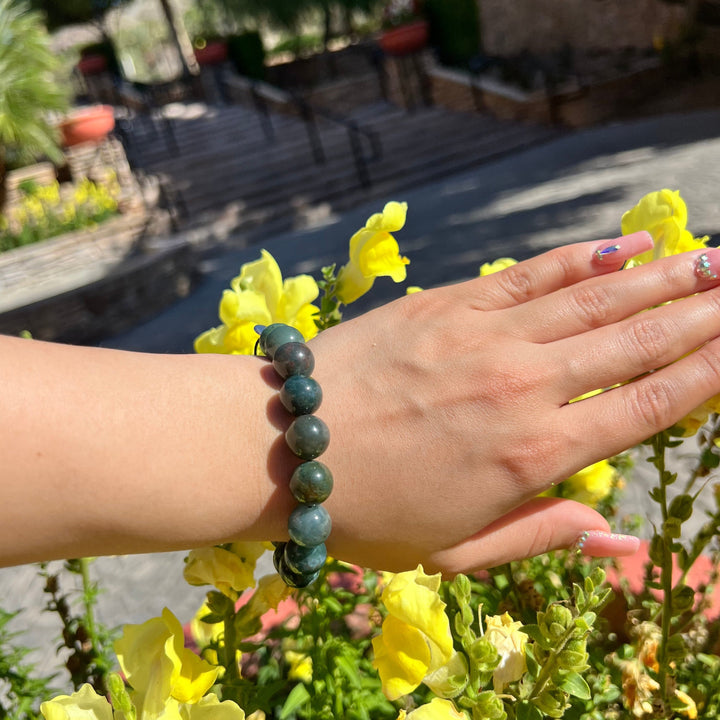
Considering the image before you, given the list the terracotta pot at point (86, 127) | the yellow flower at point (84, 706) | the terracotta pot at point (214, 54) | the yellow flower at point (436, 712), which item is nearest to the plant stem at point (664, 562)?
the yellow flower at point (436, 712)

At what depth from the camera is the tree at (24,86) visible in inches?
330

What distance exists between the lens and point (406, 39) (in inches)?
548

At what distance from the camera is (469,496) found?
3.12ft

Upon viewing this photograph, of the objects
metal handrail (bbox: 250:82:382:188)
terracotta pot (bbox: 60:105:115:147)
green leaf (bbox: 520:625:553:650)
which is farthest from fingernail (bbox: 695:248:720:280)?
terracotta pot (bbox: 60:105:115:147)

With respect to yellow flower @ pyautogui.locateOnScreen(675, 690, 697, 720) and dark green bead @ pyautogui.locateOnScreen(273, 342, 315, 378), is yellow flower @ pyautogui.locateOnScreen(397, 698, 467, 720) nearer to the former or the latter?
dark green bead @ pyautogui.locateOnScreen(273, 342, 315, 378)

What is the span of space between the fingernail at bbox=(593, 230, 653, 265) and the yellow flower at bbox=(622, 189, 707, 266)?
0.03 m

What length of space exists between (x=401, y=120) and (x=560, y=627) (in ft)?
44.0

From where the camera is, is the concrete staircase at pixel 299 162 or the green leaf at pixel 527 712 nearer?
the green leaf at pixel 527 712

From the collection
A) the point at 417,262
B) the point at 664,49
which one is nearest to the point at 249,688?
the point at 417,262

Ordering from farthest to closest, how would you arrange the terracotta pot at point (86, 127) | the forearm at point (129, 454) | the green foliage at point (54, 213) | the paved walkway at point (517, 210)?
1. the terracotta pot at point (86, 127)
2. the green foliage at point (54, 213)
3. the paved walkway at point (517, 210)
4. the forearm at point (129, 454)

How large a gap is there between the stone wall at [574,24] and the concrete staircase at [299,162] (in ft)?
7.65

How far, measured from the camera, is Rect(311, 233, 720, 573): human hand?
37.6 inches

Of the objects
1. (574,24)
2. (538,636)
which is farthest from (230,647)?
(574,24)

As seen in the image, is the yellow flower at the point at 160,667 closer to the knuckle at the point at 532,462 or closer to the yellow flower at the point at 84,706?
the yellow flower at the point at 84,706
